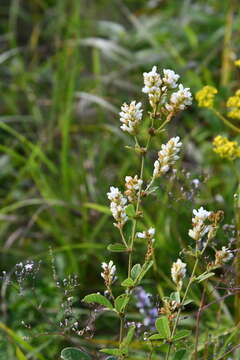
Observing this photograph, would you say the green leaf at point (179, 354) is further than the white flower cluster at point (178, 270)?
Yes

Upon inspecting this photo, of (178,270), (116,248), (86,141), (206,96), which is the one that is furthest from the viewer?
(86,141)

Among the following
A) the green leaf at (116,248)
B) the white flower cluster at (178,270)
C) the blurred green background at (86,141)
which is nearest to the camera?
the white flower cluster at (178,270)

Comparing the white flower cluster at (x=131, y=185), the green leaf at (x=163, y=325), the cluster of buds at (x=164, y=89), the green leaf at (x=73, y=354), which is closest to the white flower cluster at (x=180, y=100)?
the cluster of buds at (x=164, y=89)

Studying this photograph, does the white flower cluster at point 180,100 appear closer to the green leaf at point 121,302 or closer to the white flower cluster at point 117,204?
the white flower cluster at point 117,204

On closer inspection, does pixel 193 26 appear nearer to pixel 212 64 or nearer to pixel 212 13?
pixel 212 13

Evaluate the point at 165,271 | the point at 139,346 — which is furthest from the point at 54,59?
the point at 139,346

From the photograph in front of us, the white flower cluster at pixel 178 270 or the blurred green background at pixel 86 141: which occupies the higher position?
the blurred green background at pixel 86 141

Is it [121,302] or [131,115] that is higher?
[131,115]

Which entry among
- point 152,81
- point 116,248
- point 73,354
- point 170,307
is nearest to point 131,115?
point 152,81

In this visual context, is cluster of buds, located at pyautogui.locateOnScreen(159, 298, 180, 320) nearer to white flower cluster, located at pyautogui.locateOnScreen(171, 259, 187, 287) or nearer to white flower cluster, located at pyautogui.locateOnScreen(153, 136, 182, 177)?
white flower cluster, located at pyautogui.locateOnScreen(171, 259, 187, 287)

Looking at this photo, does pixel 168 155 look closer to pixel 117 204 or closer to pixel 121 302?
pixel 117 204
